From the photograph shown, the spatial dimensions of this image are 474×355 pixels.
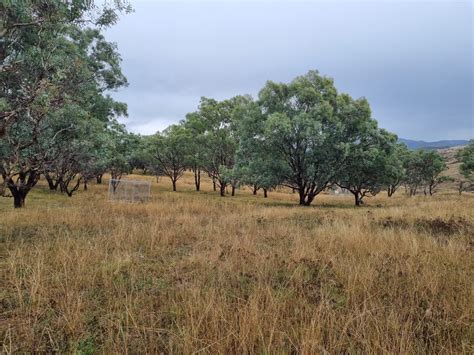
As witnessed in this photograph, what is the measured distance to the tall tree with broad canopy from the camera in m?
19.5

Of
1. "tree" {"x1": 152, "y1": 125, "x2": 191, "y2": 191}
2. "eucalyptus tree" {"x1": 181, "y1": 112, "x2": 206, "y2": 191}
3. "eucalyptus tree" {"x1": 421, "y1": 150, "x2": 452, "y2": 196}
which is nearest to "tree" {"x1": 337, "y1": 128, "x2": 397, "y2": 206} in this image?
"eucalyptus tree" {"x1": 181, "y1": 112, "x2": 206, "y2": 191}

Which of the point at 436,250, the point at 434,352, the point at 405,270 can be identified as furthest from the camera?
the point at 436,250

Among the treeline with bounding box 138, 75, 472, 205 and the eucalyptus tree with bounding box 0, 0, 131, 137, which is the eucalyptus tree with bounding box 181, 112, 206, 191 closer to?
the treeline with bounding box 138, 75, 472, 205

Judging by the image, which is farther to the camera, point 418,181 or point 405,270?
point 418,181

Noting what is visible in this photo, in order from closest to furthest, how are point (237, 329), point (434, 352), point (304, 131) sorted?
1. point (434, 352)
2. point (237, 329)
3. point (304, 131)

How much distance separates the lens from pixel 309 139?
1869 cm

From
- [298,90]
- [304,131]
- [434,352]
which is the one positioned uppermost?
[298,90]

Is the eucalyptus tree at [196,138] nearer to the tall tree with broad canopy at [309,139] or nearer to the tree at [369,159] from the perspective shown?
the tall tree with broad canopy at [309,139]

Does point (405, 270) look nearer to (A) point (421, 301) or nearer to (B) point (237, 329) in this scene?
(A) point (421, 301)

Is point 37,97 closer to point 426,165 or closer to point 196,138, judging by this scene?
point 196,138

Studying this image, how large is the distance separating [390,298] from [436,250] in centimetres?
268

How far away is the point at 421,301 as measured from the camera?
3.30m

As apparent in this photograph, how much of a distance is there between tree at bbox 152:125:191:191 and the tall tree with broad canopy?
1756 cm

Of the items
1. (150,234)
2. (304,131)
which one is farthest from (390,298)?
(304,131)
